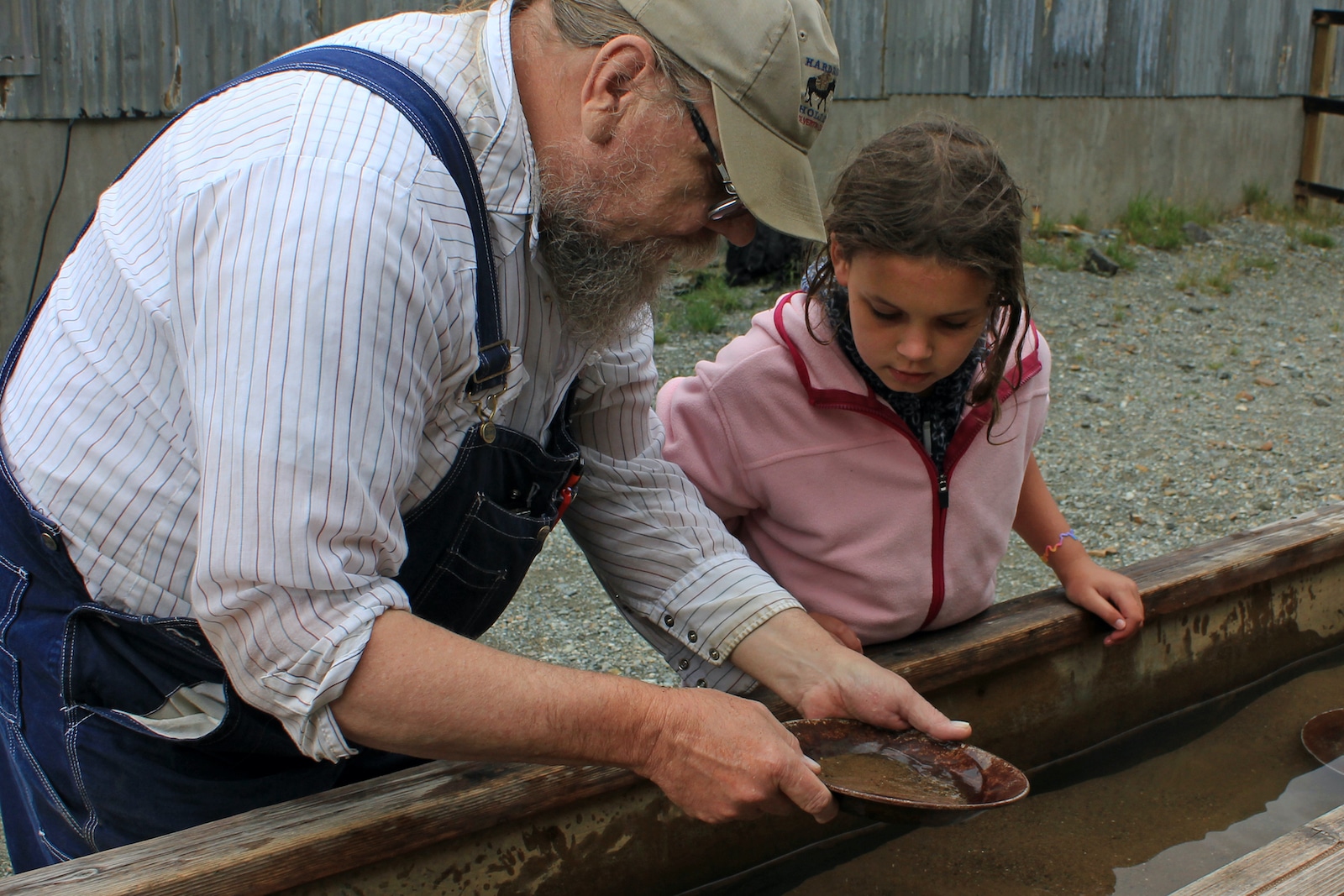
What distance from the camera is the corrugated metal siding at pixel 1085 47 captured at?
815 centimetres

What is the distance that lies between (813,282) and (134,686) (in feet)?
4.17

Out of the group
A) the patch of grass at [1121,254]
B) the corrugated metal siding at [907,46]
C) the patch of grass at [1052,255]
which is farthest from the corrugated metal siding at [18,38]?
the patch of grass at [1121,254]

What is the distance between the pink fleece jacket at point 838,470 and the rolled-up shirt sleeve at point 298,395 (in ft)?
3.23

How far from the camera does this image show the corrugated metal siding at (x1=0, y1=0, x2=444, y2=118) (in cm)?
516

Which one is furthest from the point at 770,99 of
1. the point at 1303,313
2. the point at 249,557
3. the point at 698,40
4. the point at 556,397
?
the point at 1303,313

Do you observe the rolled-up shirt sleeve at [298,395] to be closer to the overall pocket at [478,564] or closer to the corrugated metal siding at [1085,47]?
the overall pocket at [478,564]

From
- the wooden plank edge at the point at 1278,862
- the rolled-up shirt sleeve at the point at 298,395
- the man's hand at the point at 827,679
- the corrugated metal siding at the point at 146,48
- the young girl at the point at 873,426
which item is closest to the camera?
the rolled-up shirt sleeve at the point at 298,395

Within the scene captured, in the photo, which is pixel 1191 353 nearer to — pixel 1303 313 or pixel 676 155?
pixel 1303 313

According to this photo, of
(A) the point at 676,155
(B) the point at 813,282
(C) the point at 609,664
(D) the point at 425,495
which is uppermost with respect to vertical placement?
(A) the point at 676,155

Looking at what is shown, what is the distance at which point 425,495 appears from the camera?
1.51 m

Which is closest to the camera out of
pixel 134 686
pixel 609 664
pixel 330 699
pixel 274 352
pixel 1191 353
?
pixel 274 352

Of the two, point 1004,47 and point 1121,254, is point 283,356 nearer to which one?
point 1121,254

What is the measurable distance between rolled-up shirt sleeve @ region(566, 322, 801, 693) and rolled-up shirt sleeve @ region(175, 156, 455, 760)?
2.24 feet

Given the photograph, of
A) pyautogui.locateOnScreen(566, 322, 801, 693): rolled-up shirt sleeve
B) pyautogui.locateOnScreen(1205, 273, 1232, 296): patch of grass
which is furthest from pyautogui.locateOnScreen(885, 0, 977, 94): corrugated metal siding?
pyautogui.locateOnScreen(566, 322, 801, 693): rolled-up shirt sleeve
